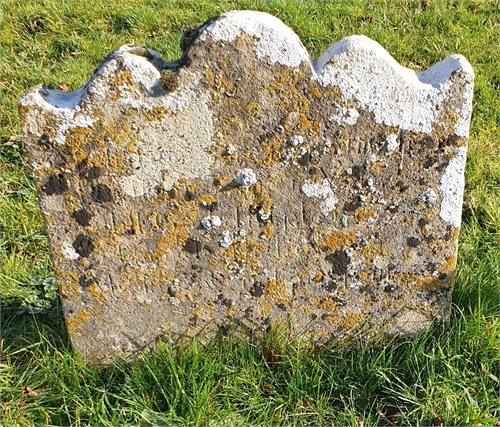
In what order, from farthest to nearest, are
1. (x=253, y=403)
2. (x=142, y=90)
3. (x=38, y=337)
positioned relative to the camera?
(x=38, y=337) → (x=253, y=403) → (x=142, y=90)

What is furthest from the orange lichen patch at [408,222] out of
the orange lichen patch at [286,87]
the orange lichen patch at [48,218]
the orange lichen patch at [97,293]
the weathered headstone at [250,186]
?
the orange lichen patch at [48,218]

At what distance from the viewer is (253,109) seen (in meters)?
2.02

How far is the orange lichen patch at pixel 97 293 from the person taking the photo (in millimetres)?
2314

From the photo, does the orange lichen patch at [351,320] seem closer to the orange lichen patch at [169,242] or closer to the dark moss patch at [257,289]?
the dark moss patch at [257,289]

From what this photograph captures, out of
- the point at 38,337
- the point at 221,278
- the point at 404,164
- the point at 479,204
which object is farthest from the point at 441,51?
the point at 38,337

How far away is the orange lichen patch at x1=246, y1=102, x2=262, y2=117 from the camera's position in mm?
2010

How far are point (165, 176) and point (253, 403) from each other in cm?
102

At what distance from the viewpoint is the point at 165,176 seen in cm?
212

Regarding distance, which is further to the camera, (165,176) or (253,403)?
(253,403)

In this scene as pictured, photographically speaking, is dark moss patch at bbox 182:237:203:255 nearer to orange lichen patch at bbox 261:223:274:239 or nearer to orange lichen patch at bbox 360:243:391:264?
orange lichen patch at bbox 261:223:274:239

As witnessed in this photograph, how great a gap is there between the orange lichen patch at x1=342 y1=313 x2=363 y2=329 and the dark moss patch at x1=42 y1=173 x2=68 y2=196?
1308mm

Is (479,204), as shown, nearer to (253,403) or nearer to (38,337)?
(253,403)

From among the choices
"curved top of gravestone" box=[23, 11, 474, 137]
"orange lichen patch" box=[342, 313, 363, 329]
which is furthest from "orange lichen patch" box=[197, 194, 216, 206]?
"orange lichen patch" box=[342, 313, 363, 329]

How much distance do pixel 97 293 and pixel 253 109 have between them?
1.01m
